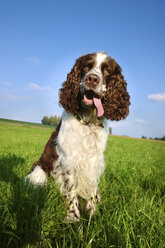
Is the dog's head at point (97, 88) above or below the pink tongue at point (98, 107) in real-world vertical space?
above

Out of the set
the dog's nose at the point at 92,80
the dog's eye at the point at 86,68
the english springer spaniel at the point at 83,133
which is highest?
the dog's eye at the point at 86,68

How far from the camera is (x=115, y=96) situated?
3088mm

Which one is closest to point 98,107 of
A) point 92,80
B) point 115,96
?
point 92,80

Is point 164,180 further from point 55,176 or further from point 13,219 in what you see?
point 13,219

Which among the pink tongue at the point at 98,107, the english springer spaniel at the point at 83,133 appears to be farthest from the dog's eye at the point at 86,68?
the pink tongue at the point at 98,107

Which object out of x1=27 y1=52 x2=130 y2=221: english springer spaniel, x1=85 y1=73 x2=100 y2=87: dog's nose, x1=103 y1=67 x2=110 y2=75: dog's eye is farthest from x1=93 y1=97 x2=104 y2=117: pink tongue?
x1=103 y1=67 x2=110 y2=75: dog's eye

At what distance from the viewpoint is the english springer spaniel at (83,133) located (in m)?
2.69

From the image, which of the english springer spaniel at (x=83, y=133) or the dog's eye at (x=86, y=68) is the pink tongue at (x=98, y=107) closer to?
the english springer spaniel at (x=83, y=133)

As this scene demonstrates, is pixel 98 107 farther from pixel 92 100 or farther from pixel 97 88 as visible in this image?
pixel 97 88

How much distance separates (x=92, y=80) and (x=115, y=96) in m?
0.70

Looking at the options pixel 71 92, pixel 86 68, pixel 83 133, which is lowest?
pixel 83 133

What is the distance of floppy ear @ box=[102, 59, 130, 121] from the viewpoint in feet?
9.86

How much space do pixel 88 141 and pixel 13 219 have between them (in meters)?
1.35

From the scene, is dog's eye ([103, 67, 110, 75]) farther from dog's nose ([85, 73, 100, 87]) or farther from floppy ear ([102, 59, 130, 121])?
dog's nose ([85, 73, 100, 87])
